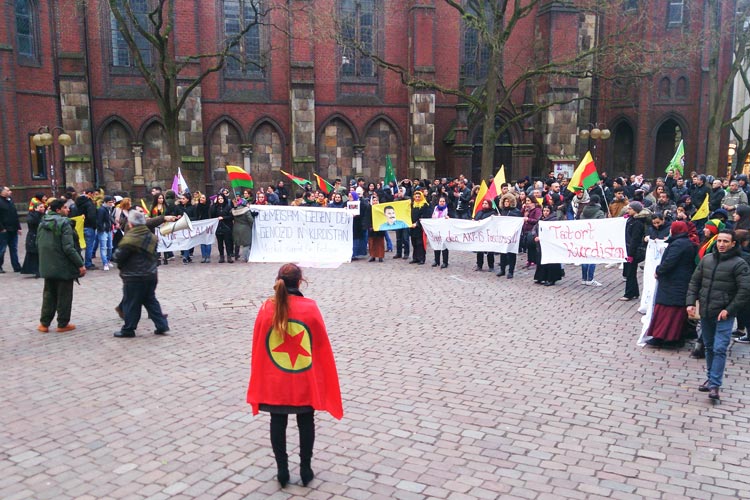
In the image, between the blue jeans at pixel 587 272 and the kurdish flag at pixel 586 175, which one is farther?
the kurdish flag at pixel 586 175

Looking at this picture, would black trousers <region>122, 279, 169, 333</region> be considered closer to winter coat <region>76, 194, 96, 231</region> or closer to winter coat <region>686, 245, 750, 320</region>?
winter coat <region>76, 194, 96, 231</region>

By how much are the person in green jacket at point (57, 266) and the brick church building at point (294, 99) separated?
692 inches

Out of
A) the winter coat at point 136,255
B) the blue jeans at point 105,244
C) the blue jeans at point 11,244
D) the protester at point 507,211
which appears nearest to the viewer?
the winter coat at point 136,255

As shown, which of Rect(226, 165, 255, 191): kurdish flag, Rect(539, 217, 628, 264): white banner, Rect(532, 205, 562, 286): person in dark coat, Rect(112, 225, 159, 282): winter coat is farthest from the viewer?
Rect(226, 165, 255, 191): kurdish flag

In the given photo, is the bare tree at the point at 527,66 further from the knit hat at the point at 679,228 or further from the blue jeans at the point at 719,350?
the blue jeans at the point at 719,350

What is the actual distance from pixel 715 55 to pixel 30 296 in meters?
28.2

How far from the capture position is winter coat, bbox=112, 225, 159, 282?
9.05m

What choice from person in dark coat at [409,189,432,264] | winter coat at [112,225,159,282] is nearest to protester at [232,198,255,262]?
person in dark coat at [409,189,432,264]

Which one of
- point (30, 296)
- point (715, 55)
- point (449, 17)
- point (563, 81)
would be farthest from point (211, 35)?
point (715, 55)

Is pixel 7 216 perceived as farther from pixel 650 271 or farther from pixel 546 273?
pixel 650 271

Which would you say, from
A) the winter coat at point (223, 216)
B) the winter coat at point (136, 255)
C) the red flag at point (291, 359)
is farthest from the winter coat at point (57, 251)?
the winter coat at point (223, 216)

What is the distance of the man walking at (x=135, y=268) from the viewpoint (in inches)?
357

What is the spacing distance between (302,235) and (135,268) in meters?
7.60

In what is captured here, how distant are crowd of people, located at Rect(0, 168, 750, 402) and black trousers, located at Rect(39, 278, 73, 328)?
5cm
